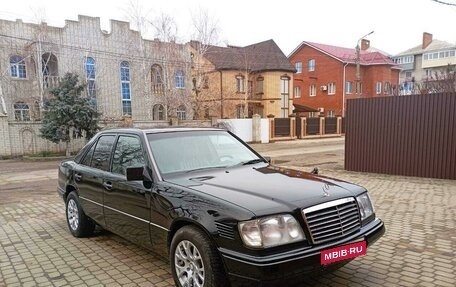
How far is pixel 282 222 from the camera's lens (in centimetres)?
282

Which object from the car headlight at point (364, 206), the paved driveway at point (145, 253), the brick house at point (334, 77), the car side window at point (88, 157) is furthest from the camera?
the brick house at point (334, 77)

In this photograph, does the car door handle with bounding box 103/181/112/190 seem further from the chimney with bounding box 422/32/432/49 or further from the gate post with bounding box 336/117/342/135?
the chimney with bounding box 422/32/432/49

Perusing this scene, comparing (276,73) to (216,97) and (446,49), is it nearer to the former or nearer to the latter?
(216,97)

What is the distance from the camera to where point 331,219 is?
3029mm

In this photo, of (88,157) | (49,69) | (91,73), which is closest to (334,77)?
(91,73)

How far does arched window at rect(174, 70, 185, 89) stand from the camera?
3096 centimetres

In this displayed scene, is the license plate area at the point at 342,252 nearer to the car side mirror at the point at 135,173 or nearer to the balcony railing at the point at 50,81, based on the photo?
the car side mirror at the point at 135,173

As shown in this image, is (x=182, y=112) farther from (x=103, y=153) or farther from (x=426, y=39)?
(x=426, y=39)

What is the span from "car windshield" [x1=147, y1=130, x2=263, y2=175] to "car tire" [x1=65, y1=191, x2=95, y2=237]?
2054 millimetres

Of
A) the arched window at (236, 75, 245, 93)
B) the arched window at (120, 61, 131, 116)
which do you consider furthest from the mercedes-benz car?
the arched window at (236, 75, 245, 93)

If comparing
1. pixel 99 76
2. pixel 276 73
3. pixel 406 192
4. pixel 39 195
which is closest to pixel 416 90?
pixel 276 73

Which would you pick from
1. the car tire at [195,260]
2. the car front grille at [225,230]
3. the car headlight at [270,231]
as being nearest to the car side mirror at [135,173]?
the car tire at [195,260]

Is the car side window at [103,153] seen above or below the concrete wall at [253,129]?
above

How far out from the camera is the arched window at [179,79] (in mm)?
30958
